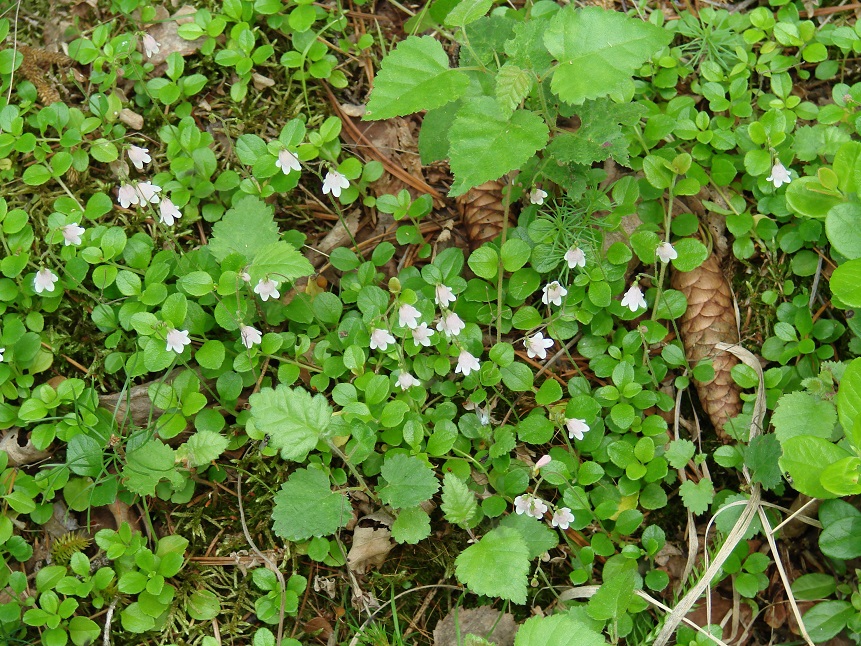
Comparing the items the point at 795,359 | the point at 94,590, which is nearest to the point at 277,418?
the point at 94,590

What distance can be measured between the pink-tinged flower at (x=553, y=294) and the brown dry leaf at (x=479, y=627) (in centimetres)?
125

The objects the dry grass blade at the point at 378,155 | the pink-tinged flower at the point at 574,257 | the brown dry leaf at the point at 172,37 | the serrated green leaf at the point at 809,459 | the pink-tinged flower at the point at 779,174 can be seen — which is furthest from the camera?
the brown dry leaf at the point at 172,37

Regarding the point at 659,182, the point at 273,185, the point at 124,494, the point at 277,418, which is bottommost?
the point at 124,494

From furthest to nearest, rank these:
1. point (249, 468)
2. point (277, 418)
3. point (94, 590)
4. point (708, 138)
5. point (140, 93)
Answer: point (140, 93) < point (708, 138) < point (249, 468) < point (94, 590) < point (277, 418)

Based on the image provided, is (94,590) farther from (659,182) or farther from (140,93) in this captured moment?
(659,182)

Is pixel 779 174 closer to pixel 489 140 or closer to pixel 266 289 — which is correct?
pixel 489 140

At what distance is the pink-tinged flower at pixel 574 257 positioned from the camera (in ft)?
9.87

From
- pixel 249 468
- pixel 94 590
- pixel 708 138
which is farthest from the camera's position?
pixel 708 138

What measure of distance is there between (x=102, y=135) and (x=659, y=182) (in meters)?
2.59

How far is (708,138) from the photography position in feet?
10.7

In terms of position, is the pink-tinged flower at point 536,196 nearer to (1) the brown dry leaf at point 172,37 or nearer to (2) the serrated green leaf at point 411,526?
(2) the serrated green leaf at point 411,526

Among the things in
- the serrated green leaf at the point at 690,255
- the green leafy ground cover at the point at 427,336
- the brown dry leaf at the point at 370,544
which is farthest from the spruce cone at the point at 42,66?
the serrated green leaf at the point at 690,255

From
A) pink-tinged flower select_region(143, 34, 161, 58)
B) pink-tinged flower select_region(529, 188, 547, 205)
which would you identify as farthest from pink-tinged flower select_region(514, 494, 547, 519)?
pink-tinged flower select_region(143, 34, 161, 58)

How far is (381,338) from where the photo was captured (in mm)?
2914
